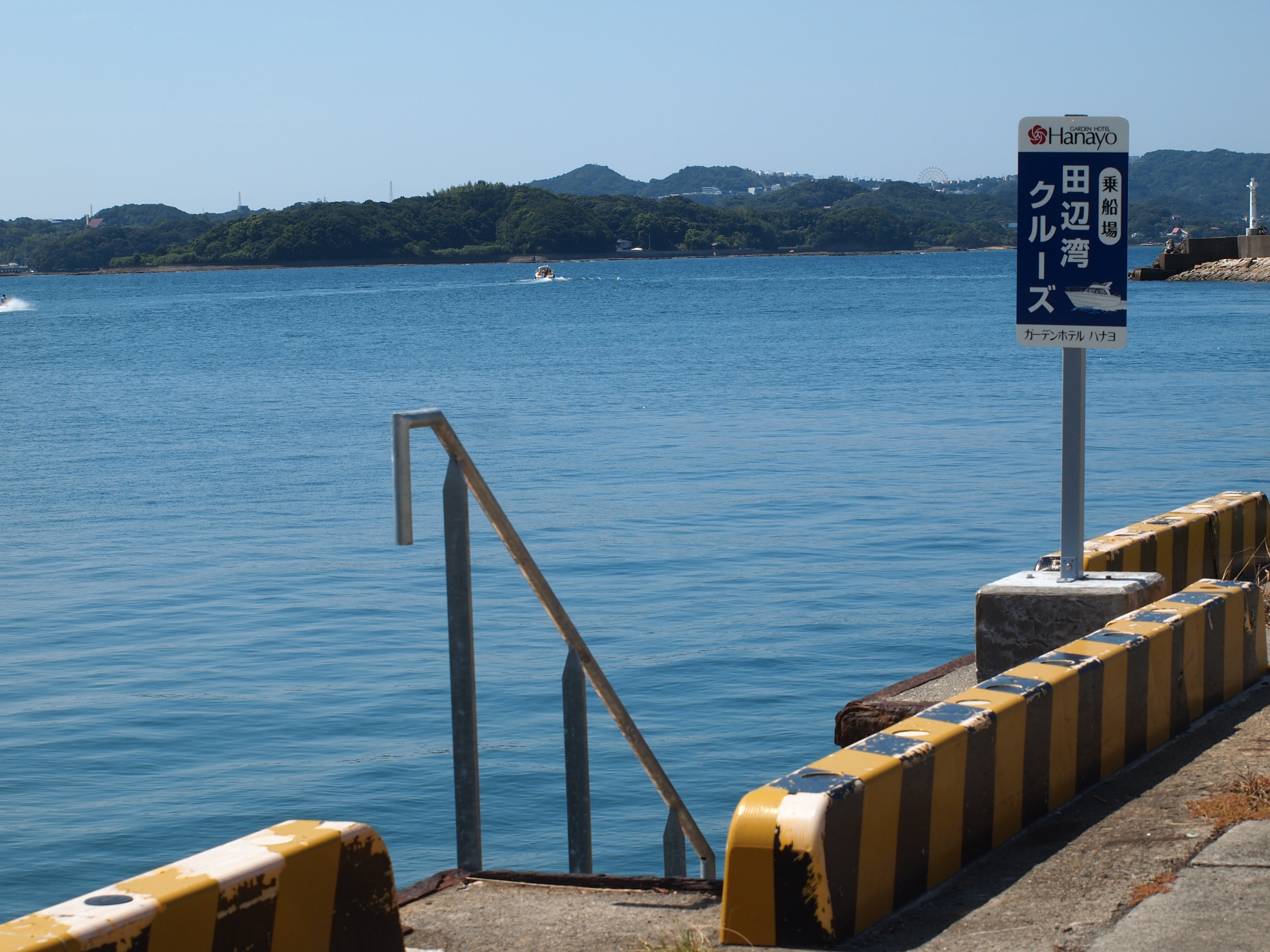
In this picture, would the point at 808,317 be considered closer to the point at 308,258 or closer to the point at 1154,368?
the point at 1154,368

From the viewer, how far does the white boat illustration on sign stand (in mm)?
5656

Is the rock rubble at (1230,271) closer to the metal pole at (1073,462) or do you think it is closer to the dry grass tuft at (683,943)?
the metal pole at (1073,462)

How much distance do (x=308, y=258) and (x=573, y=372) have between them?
156 metres

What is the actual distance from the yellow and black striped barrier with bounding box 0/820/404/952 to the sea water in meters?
4.38

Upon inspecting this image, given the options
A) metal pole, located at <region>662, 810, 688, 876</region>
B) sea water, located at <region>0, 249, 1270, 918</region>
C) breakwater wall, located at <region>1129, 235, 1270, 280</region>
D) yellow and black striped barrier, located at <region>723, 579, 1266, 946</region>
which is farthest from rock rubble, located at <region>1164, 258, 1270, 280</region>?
metal pole, located at <region>662, 810, 688, 876</region>

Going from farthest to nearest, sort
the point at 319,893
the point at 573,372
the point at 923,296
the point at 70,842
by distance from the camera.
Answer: the point at 923,296, the point at 573,372, the point at 70,842, the point at 319,893

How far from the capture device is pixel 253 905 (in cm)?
283

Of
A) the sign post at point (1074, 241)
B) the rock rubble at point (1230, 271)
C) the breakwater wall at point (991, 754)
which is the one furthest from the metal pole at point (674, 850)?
the rock rubble at point (1230, 271)

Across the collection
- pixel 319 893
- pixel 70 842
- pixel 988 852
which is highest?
pixel 319 893

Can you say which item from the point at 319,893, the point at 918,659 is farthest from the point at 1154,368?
the point at 319,893

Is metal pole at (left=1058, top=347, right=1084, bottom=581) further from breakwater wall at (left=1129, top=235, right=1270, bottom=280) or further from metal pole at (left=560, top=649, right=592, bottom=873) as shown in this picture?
breakwater wall at (left=1129, top=235, right=1270, bottom=280)

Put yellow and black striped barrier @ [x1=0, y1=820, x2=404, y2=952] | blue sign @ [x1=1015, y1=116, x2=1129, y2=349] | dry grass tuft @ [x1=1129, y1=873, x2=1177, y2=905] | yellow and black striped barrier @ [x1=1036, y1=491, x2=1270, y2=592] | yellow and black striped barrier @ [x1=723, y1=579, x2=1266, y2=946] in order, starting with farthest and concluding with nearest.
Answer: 1. yellow and black striped barrier @ [x1=1036, y1=491, x2=1270, y2=592]
2. blue sign @ [x1=1015, y1=116, x2=1129, y2=349]
3. dry grass tuft @ [x1=1129, y1=873, x2=1177, y2=905]
4. yellow and black striped barrier @ [x1=723, y1=579, x2=1266, y2=946]
5. yellow and black striped barrier @ [x1=0, y1=820, x2=404, y2=952]

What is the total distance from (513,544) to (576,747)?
0.74m

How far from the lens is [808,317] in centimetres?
7350
